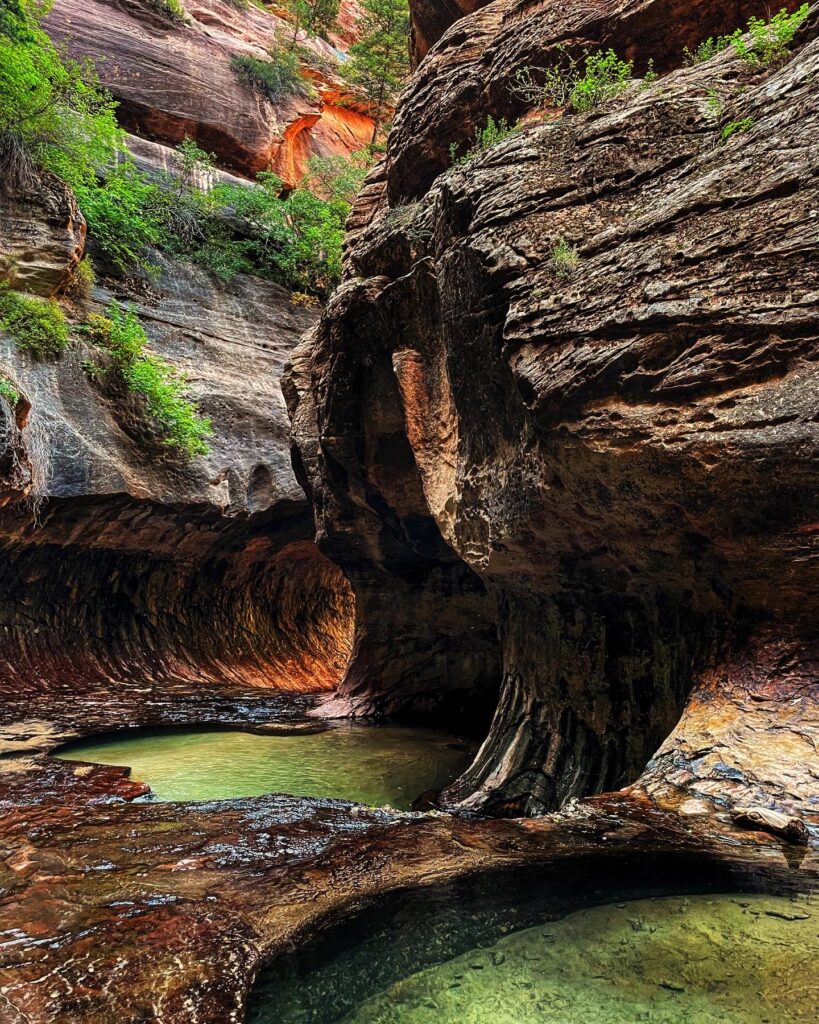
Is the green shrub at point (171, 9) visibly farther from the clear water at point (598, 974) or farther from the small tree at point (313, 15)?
Result: the clear water at point (598, 974)

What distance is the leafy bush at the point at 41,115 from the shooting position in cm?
→ 1070

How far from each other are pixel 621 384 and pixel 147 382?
952 centimetres

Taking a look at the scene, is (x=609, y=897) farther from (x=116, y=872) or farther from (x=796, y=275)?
(x=796, y=275)

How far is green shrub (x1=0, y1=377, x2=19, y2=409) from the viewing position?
27.0ft

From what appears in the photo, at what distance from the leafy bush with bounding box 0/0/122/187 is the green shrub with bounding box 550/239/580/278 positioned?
9721mm

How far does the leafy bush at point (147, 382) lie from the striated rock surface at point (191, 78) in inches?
315

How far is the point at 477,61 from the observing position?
7.78 m

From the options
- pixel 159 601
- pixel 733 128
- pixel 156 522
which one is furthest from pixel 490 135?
pixel 159 601

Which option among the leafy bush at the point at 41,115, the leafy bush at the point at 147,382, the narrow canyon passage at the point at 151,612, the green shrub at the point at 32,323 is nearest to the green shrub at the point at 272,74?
the leafy bush at the point at 41,115

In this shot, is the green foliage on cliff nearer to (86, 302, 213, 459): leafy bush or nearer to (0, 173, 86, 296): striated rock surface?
(0, 173, 86, 296): striated rock surface

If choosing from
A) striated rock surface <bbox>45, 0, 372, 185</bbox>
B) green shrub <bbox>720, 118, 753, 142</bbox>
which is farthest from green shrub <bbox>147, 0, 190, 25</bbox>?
green shrub <bbox>720, 118, 753, 142</bbox>

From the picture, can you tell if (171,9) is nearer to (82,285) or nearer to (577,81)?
(82,285)

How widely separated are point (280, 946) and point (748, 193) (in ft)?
14.3

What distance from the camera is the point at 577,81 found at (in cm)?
612
